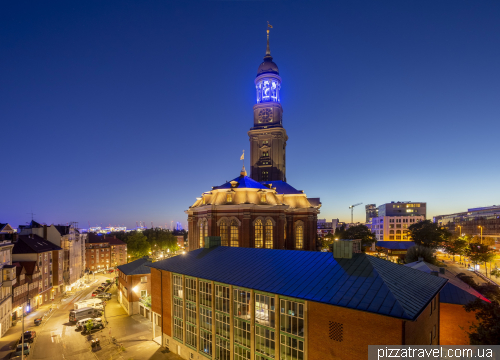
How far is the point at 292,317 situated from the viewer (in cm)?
2064

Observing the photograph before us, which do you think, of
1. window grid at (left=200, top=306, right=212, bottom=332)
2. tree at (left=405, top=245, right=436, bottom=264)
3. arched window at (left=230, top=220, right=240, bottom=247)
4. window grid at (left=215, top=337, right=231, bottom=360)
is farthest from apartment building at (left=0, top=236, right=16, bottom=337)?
tree at (left=405, top=245, right=436, bottom=264)

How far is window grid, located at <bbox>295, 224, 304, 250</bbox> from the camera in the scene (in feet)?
208

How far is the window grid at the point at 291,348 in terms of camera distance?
66.1 ft

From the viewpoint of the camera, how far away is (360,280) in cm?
2009

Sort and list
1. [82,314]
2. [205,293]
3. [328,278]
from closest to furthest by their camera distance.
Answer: [328,278] → [205,293] → [82,314]

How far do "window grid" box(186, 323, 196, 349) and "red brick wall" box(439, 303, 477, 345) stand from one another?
27857mm

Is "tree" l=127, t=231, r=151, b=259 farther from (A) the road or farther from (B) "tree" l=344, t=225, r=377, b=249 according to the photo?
(B) "tree" l=344, t=225, r=377, b=249

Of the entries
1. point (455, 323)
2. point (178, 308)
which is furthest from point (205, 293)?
point (455, 323)

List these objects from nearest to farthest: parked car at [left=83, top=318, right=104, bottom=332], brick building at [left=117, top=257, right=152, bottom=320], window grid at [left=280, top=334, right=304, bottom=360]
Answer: window grid at [left=280, top=334, right=304, bottom=360]
parked car at [left=83, top=318, right=104, bottom=332]
brick building at [left=117, top=257, right=152, bottom=320]

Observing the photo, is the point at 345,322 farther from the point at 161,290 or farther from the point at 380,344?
the point at 161,290

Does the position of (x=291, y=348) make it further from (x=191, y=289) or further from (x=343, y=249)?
(x=191, y=289)

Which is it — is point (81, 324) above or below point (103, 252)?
above

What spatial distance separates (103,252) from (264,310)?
9242 centimetres

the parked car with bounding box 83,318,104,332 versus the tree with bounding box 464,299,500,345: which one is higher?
the tree with bounding box 464,299,500,345
